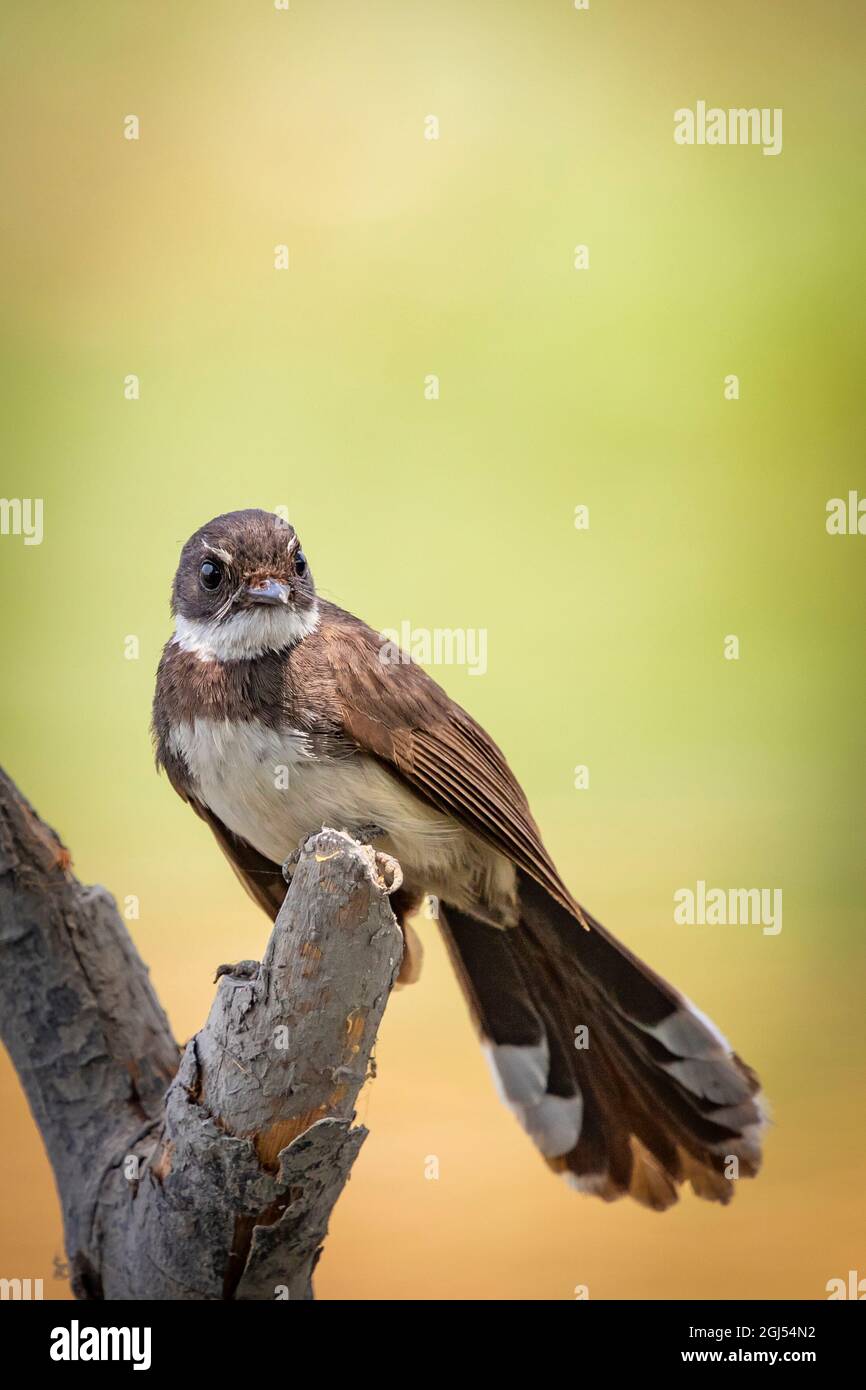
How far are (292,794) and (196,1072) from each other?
632mm

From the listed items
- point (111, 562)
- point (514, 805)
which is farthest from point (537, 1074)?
point (111, 562)

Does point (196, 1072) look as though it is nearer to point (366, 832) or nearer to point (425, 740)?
point (366, 832)

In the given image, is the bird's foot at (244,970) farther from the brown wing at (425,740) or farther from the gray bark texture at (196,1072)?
the brown wing at (425,740)

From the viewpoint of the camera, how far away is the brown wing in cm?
288

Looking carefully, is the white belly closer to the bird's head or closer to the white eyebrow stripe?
the bird's head

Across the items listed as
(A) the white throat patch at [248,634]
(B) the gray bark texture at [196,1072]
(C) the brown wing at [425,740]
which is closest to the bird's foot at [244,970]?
(B) the gray bark texture at [196,1072]

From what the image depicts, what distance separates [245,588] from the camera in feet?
9.24

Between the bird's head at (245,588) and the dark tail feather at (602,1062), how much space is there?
91 centimetres

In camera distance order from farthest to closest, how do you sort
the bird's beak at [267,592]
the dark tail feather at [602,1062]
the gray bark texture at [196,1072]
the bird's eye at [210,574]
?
the dark tail feather at [602,1062] < the bird's eye at [210,574] < the bird's beak at [267,592] < the gray bark texture at [196,1072]

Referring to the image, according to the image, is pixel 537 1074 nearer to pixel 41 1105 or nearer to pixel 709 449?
pixel 41 1105

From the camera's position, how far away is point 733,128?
396 centimetres

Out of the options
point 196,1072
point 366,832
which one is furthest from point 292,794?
point 196,1072

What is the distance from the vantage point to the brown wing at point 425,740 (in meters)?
2.88

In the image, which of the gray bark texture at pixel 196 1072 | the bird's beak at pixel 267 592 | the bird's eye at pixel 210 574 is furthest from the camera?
the bird's eye at pixel 210 574
